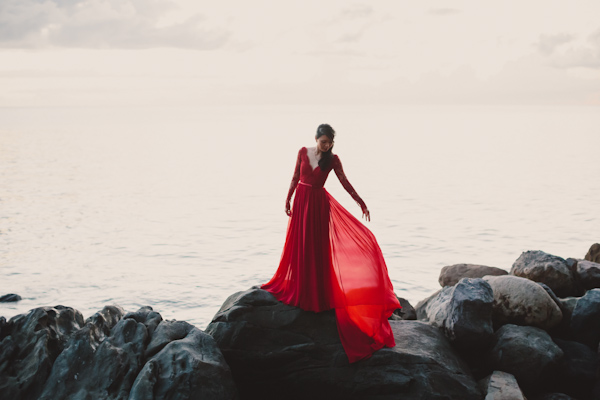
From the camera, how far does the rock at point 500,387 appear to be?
652 cm

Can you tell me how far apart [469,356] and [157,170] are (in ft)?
109

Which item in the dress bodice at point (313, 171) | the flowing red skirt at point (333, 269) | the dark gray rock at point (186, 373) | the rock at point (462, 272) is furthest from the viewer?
the rock at point (462, 272)

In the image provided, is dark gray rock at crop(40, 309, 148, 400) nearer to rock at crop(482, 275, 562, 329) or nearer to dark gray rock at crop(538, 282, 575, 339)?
rock at crop(482, 275, 562, 329)

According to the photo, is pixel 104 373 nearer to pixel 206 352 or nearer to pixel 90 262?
pixel 206 352

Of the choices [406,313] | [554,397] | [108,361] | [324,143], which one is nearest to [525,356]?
[554,397]

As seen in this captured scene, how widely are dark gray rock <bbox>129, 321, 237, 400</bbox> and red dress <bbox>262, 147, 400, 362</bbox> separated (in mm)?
1174

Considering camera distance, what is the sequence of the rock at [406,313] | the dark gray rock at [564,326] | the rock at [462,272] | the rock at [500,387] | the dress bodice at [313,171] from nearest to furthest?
the rock at [500,387] < the dress bodice at [313,171] < the dark gray rock at [564,326] < the rock at [406,313] < the rock at [462,272]

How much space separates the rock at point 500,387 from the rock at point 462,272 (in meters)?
4.02

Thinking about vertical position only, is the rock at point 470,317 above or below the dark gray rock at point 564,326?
above

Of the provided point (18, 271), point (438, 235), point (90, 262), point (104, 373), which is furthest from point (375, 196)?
point (104, 373)

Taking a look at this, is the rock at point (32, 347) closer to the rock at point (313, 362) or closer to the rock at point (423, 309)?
the rock at point (313, 362)

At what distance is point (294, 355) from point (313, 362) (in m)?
0.24

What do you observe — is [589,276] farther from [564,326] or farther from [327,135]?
[327,135]

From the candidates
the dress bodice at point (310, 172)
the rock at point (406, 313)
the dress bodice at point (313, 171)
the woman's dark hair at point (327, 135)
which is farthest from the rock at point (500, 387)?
the woman's dark hair at point (327, 135)
